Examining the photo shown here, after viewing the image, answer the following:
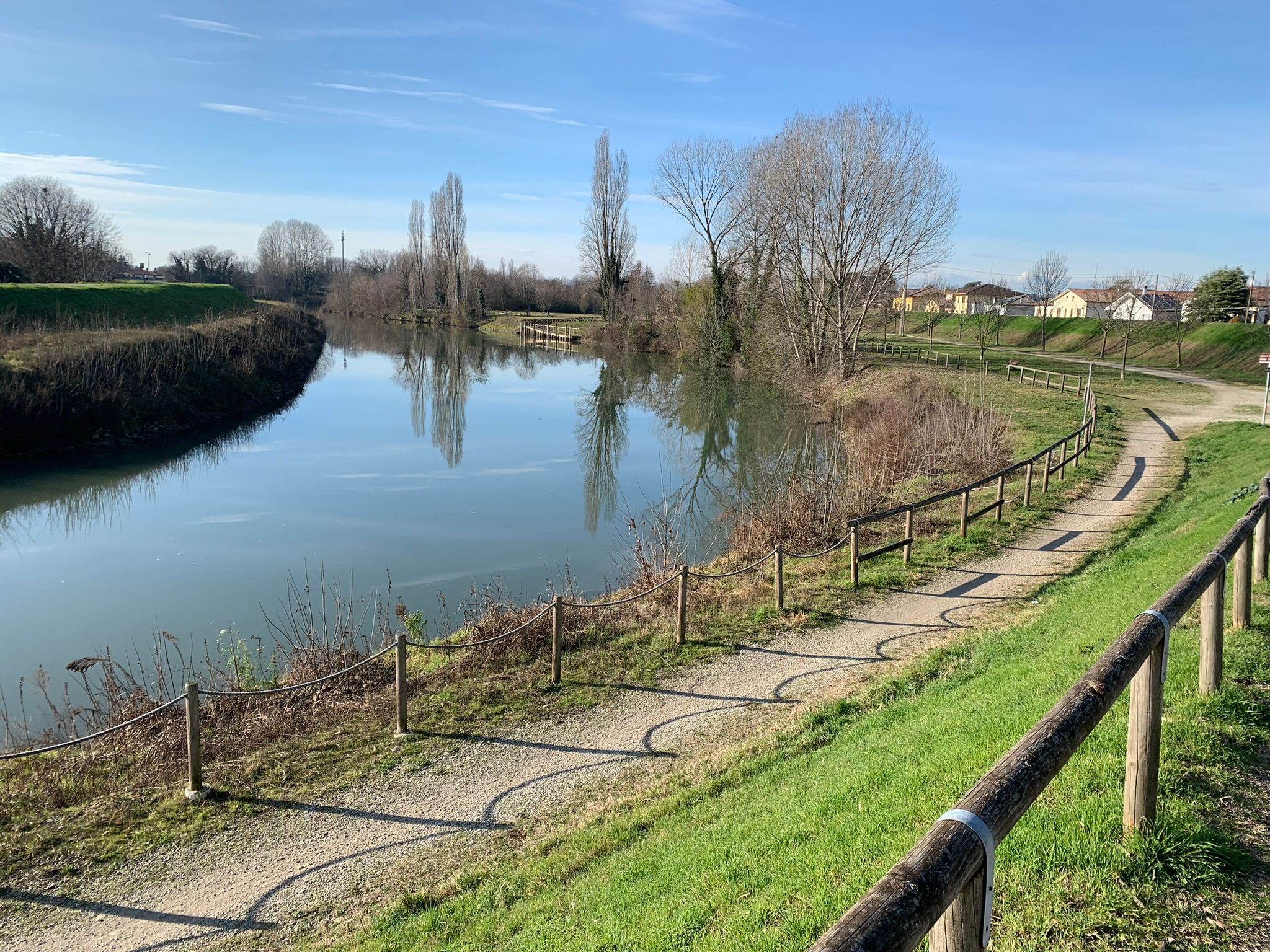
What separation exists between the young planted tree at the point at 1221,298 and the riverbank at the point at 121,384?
58247 millimetres

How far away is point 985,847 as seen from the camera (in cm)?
235

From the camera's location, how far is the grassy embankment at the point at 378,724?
7281mm

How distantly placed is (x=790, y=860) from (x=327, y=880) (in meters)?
3.76

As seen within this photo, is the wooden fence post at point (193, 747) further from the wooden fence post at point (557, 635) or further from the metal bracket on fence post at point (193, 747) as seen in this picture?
the wooden fence post at point (557, 635)

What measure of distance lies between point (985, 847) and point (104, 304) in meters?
47.1

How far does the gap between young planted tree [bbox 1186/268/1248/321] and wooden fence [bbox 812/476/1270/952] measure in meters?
65.0

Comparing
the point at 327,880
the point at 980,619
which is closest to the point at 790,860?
the point at 327,880

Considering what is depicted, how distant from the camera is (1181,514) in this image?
50.6 feet

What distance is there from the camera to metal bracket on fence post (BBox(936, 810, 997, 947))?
2.36 metres

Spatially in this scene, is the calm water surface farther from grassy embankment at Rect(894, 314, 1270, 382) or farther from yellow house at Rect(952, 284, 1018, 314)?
yellow house at Rect(952, 284, 1018, 314)

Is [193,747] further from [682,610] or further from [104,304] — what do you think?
[104,304]

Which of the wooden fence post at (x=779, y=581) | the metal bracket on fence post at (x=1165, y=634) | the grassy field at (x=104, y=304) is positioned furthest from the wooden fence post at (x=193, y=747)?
the grassy field at (x=104, y=304)

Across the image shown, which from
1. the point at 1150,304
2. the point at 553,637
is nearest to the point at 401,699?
the point at 553,637

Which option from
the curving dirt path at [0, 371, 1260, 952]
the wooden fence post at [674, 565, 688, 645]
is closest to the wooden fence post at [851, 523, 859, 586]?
the curving dirt path at [0, 371, 1260, 952]
